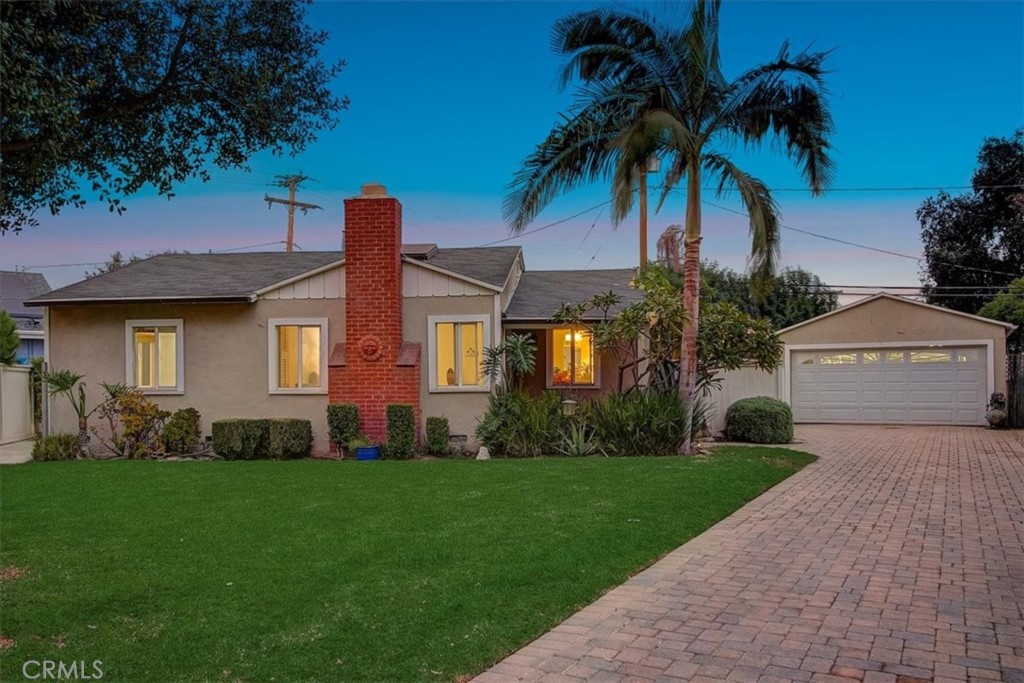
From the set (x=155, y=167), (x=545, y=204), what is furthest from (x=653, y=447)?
(x=155, y=167)

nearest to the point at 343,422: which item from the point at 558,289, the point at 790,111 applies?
the point at 558,289

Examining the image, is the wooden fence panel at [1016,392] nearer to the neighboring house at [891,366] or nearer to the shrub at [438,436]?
the neighboring house at [891,366]

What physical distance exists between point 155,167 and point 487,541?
14.8 ft

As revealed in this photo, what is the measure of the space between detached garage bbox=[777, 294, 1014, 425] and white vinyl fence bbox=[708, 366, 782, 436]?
1525 millimetres

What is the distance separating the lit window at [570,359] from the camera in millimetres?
16625

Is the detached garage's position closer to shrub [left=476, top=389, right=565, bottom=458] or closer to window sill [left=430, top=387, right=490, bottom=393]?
shrub [left=476, top=389, right=565, bottom=458]

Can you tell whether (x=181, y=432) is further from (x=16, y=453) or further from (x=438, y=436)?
(x=438, y=436)

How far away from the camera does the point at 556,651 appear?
424 cm

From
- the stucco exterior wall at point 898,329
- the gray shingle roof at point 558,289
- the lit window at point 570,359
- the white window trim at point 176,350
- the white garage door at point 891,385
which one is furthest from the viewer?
the white garage door at point 891,385

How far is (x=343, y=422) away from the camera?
13.9 metres

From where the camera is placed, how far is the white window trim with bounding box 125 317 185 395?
1502cm

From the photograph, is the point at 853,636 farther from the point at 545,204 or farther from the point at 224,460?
the point at 224,460

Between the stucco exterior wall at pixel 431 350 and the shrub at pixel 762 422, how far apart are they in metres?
5.65

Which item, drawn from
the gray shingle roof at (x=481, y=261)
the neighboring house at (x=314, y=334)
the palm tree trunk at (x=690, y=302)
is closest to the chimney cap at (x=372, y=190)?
the neighboring house at (x=314, y=334)
